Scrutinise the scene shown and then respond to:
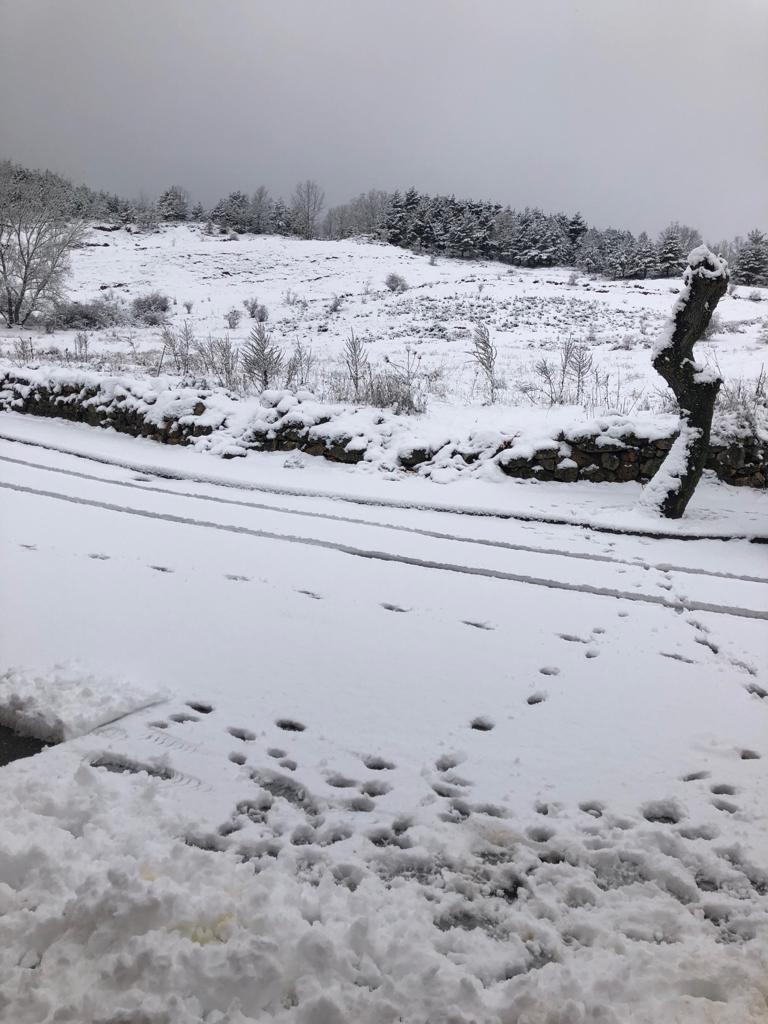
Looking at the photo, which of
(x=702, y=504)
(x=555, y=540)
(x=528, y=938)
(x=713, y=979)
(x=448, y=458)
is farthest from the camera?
(x=448, y=458)

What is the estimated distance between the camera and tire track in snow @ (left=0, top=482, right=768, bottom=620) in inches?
159

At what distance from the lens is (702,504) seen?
642cm

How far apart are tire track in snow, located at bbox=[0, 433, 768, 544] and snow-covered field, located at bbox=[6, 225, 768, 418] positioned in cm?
292

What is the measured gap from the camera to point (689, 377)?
5.72 meters

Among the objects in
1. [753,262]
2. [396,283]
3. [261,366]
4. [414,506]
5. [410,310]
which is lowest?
[414,506]

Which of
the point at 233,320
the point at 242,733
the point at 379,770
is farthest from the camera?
the point at 233,320

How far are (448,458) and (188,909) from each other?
636cm

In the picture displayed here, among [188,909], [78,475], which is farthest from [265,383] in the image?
[188,909]

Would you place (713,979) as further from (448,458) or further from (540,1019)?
(448,458)

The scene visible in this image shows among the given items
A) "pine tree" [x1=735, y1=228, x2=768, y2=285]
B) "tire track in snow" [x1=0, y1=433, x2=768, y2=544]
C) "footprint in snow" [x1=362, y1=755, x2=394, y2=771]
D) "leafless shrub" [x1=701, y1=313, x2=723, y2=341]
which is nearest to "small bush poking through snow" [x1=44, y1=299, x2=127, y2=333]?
"tire track in snow" [x1=0, y1=433, x2=768, y2=544]

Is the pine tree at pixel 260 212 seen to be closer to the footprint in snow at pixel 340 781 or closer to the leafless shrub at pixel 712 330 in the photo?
the leafless shrub at pixel 712 330

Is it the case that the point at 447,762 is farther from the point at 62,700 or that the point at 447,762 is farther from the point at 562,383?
the point at 562,383

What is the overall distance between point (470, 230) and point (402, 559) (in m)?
43.2

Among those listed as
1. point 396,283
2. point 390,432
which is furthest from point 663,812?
point 396,283
